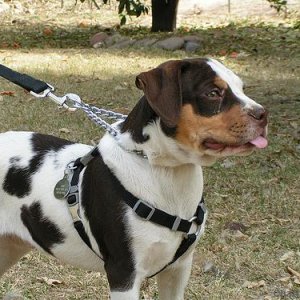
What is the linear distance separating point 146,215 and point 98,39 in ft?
36.2

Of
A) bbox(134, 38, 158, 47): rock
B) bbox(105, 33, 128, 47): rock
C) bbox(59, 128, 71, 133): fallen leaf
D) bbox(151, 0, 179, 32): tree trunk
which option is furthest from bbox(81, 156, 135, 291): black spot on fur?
bbox(151, 0, 179, 32): tree trunk

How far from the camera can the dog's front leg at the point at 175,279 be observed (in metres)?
3.36

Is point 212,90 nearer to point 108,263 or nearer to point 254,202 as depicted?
point 108,263

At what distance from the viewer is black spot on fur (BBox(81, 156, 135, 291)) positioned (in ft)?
10.1

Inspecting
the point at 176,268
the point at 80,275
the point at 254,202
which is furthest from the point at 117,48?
the point at 176,268

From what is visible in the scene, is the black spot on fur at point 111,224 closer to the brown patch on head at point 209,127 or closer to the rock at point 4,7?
the brown patch on head at point 209,127

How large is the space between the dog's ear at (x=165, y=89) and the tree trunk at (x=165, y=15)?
12.2m

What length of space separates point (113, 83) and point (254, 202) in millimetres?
4453

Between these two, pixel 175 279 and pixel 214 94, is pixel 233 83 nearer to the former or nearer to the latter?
pixel 214 94

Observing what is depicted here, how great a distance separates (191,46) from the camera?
12.8m

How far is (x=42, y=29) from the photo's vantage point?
15.9m

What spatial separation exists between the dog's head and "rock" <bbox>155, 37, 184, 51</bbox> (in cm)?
974

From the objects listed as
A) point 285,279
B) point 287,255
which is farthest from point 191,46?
point 285,279

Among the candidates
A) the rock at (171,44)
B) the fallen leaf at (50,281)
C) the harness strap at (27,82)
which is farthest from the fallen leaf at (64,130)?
the rock at (171,44)
